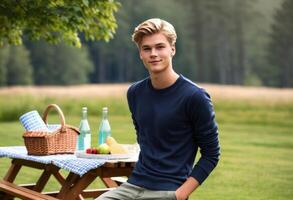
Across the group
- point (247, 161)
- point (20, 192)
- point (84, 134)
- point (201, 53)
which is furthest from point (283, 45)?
point (20, 192)

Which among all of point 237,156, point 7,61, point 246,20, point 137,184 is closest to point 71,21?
point 237,156

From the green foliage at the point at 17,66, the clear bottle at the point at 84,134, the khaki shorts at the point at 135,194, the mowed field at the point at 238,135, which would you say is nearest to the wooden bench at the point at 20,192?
the clear bottle at the point at 84,134

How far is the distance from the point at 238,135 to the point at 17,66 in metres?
41.9

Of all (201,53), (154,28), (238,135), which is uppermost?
(154,28)

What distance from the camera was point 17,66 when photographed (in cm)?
6012

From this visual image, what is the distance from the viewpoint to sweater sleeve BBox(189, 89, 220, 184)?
411 centimetres

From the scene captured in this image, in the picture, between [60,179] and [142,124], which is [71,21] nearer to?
[60,179]

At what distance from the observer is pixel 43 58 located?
65062 millimetres

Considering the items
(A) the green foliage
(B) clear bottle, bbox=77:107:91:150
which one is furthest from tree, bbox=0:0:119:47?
(A) the green foliage

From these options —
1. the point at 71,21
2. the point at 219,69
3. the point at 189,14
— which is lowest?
the point at 219,69

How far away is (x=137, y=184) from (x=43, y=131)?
7.00ft

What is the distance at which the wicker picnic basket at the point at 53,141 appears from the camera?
6062 millimetres

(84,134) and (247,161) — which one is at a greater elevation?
(84,134)

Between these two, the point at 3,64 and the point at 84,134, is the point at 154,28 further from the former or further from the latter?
the point at 3,64
